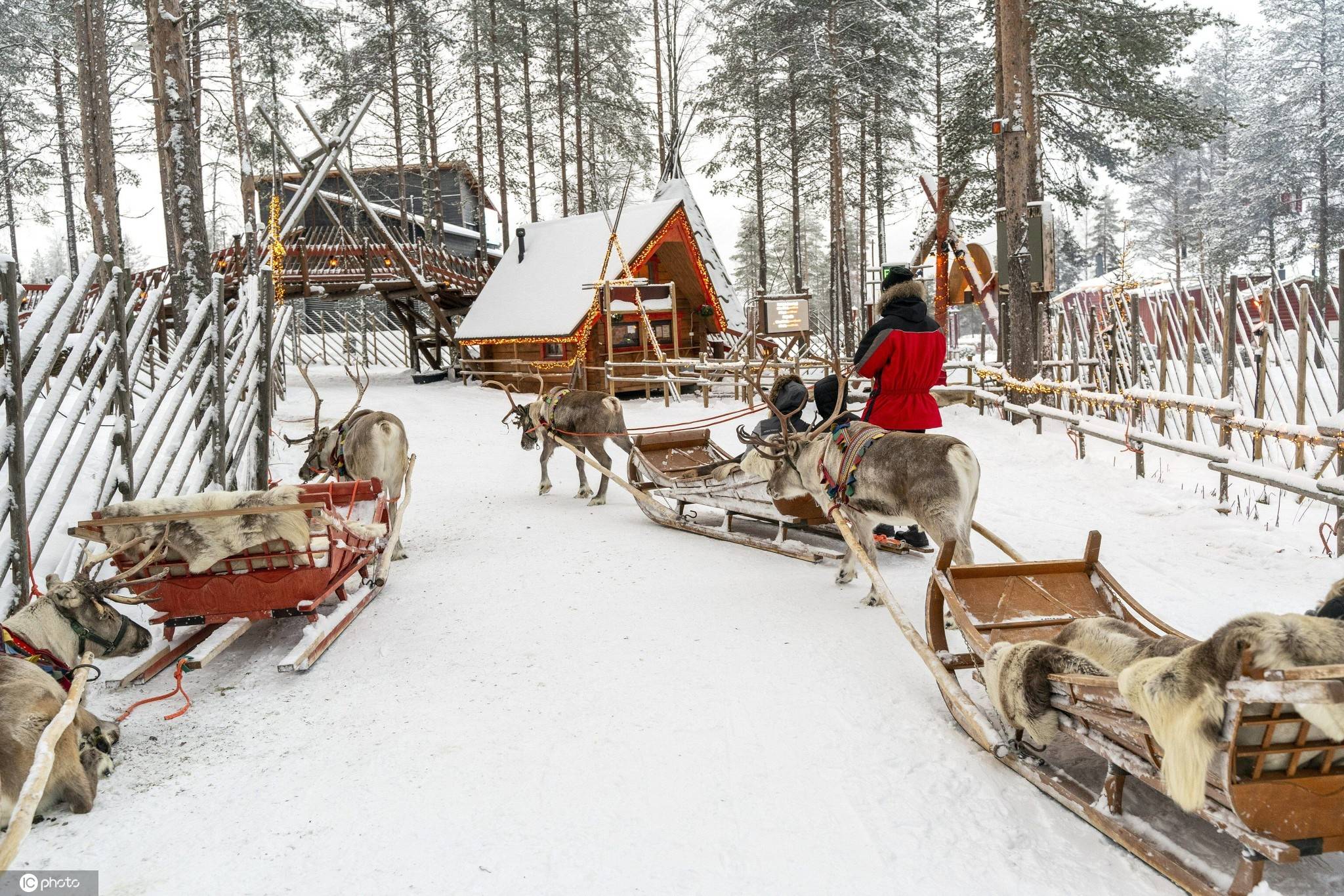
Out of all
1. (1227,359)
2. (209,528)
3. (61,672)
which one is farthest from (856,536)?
(1227,359)

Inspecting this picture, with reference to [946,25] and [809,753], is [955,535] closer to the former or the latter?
[809,753]

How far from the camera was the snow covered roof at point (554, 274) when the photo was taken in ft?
58.6

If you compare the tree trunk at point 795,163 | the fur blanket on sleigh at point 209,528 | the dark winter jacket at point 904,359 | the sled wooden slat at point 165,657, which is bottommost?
the sled wooden slat at point 165,657

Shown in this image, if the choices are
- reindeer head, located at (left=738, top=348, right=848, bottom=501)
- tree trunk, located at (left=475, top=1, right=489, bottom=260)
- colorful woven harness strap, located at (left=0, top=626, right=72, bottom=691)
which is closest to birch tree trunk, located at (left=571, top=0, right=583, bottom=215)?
tree trunk, located at (left=475, top=1, right=489, bottom=260)

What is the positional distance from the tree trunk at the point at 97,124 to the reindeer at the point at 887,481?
14421 mm

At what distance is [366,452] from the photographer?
703 centimetres

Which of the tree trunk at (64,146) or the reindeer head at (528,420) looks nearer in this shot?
the reindeer head at (528,420)

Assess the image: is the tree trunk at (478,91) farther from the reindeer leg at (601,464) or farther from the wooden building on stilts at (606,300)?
the reindeer leg at (601,464)

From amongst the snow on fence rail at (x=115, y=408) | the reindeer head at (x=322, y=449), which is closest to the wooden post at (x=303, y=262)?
the snow on fence rail at (x=115, y=408)

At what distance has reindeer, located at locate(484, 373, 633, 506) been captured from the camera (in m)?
9.40

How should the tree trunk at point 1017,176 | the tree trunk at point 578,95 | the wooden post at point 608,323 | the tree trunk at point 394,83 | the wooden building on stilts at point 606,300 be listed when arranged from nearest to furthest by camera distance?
1. the tree trunk at point 1017,176
2. the wooden post at point 608,323
3. the wooden building on stilts at point 606,300
4. the tree trunk at point 394,83
5. the tree trunk at point 578,95

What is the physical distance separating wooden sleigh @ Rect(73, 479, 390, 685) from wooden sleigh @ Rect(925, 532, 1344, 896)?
3.39 meters

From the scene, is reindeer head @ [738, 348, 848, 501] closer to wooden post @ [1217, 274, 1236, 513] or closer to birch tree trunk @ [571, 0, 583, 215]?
wooden post @ [1217, 274, 1236, 513]

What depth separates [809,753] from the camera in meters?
3.62
